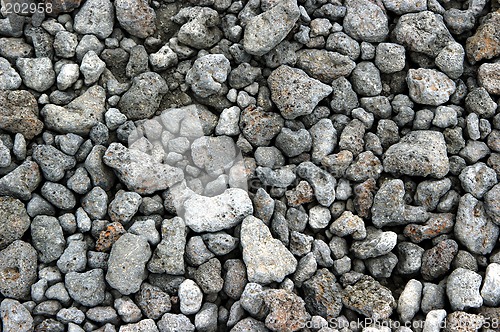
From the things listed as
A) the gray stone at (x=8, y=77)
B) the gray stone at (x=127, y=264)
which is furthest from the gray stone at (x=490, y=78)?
the gray stone at (x=8, y=77)

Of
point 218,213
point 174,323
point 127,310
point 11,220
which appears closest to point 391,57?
point 218,213

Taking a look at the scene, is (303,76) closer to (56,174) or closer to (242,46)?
(242,46)

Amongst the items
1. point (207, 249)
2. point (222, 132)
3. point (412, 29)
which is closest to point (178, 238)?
point (207, 249)

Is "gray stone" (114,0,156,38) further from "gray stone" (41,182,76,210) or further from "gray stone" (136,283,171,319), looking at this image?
"gray stone" (136,283,171,319)

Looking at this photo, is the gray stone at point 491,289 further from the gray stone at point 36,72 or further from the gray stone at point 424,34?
the gray stone at point 36,72

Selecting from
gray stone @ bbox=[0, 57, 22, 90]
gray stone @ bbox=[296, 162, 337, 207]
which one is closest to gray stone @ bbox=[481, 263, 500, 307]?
gray stone @ bbox=[296, 162, 337, 207]

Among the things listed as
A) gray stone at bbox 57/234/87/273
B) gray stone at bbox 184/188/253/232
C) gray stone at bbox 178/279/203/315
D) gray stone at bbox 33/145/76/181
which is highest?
gray stone at bbox 33/145/76/181
